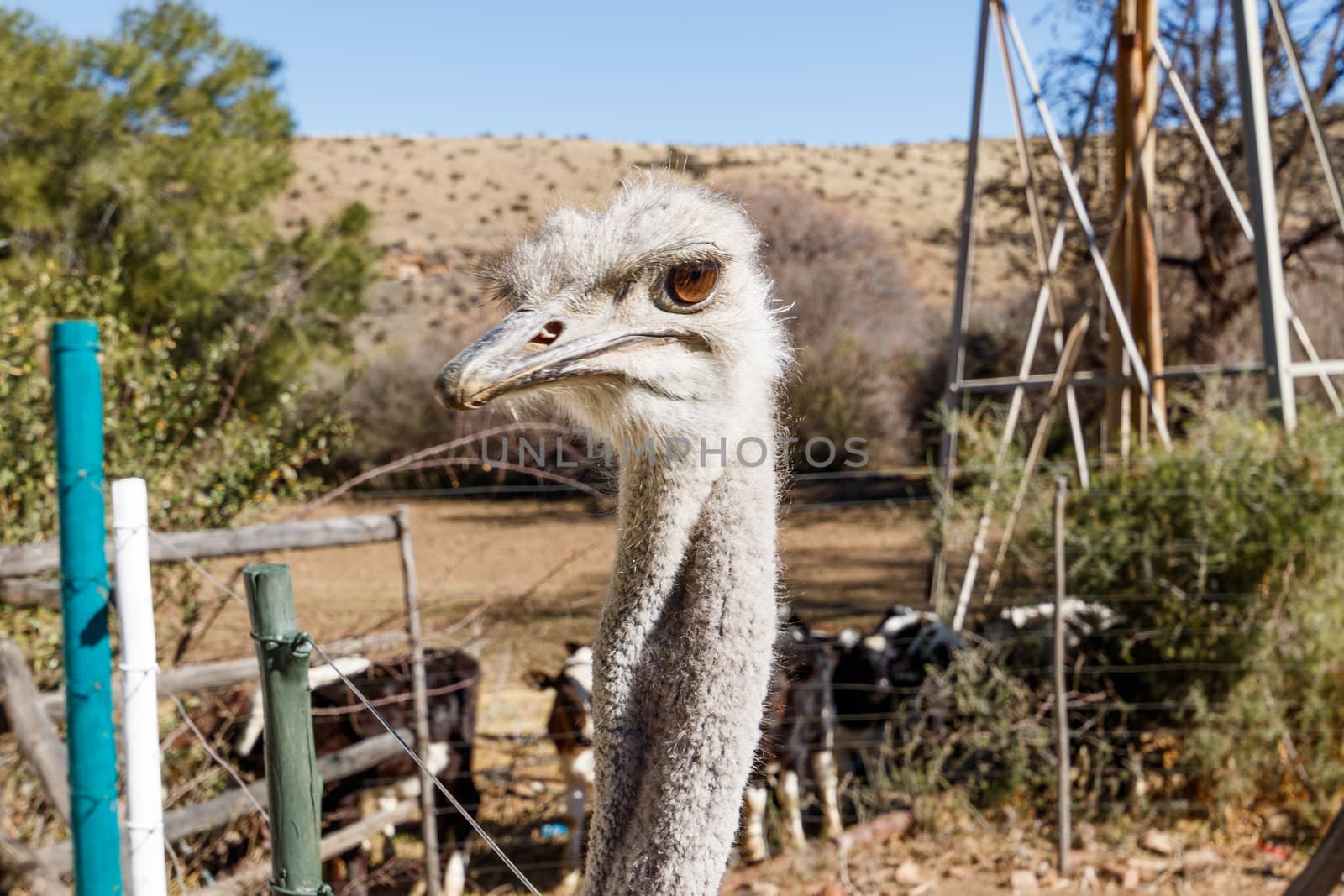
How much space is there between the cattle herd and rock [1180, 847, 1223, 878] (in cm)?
114

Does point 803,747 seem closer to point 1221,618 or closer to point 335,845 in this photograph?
point 1221,618

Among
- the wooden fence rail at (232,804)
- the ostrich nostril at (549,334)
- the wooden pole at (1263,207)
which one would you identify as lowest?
the wooden fence rail at (232,804)

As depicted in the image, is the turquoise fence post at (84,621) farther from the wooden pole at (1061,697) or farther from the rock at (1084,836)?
the rock at (1084,836)

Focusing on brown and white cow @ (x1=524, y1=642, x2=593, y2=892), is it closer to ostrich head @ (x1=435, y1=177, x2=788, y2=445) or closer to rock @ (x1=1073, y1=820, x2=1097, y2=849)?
rock @ (x1=1073, y1=820, x2=1097, y2=849)

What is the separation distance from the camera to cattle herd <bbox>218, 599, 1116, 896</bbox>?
16.2ft

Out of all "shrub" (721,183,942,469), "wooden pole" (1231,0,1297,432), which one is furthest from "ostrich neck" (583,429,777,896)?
"shrub" (721,183,942,469)

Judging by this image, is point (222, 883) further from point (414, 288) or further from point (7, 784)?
point (414, 288)

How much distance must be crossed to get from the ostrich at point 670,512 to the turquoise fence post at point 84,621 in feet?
3.55

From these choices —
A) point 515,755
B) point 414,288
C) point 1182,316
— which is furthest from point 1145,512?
point 414,288

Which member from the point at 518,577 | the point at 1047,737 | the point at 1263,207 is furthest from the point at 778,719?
the point at 518,577

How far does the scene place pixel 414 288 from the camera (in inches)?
1308

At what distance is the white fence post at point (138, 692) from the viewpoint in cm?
179

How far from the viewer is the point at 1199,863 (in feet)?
16.0

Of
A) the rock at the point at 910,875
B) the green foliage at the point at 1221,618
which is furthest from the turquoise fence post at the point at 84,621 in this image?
the green foliage at the point at 1221,618
